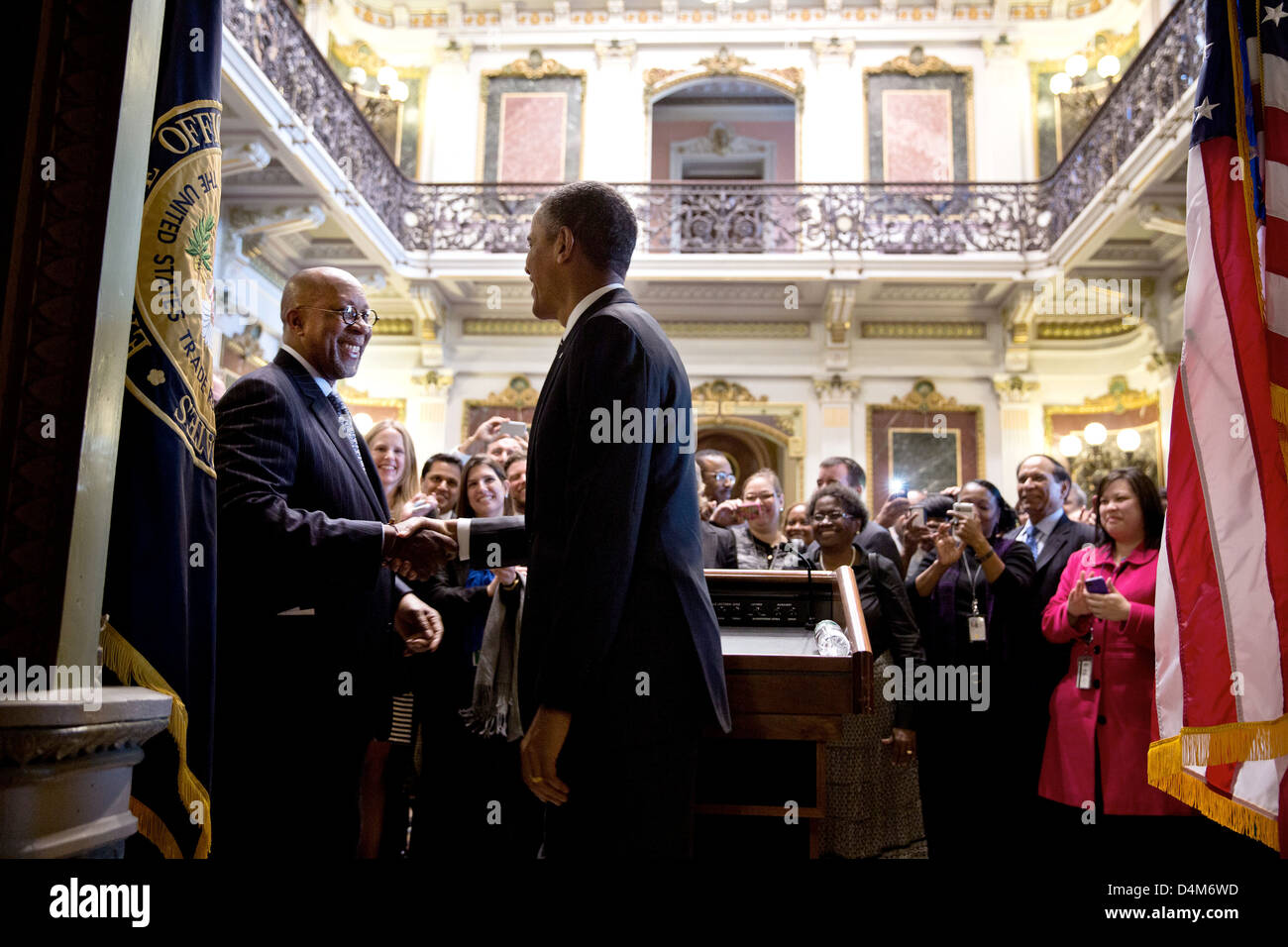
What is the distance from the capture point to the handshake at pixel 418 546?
2.19 m

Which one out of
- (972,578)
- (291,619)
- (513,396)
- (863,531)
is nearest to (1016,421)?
Result: (513,396)

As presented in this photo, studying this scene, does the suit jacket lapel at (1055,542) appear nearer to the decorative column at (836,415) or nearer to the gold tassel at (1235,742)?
the gold tassel at (1235,742)

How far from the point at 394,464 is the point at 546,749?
287 cm

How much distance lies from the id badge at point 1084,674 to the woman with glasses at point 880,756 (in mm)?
551

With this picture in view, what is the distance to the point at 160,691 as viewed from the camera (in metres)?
1.80

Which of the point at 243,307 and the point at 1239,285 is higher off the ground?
the point at 243,307

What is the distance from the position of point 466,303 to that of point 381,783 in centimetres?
845

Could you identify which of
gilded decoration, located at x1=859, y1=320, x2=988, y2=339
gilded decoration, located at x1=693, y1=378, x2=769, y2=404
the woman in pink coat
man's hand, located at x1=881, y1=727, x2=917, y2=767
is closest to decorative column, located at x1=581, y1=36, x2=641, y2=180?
gilded decoration, located at x1=693, y1=378, x2=769, y2=404

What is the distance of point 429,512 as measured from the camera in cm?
365

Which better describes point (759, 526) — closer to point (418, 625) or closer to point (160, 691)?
point (418, 625)

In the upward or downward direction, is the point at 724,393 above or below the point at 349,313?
above
